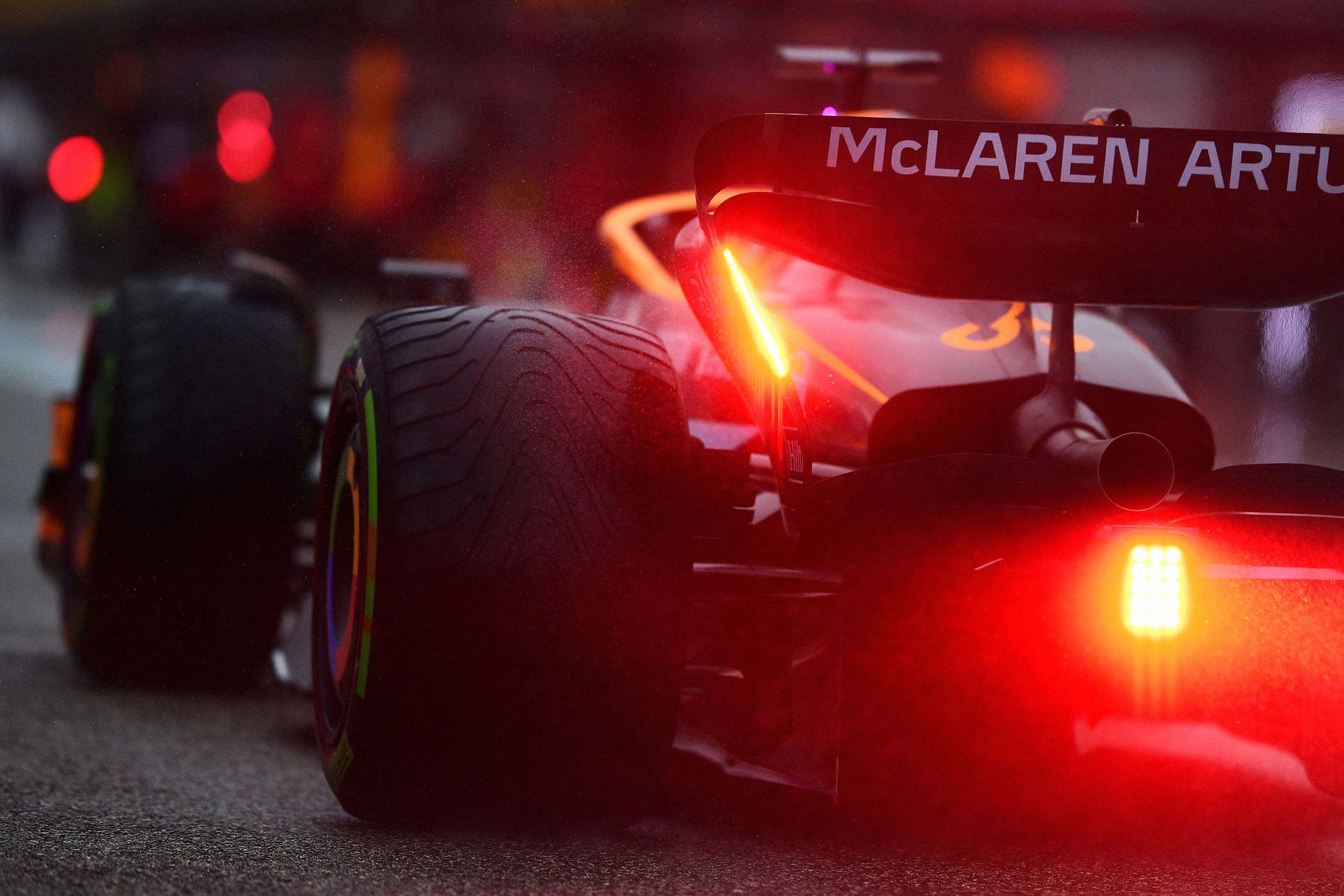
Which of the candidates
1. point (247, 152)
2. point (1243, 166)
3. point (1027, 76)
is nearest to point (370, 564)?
point (1243, 166)

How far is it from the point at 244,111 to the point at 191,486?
103ft

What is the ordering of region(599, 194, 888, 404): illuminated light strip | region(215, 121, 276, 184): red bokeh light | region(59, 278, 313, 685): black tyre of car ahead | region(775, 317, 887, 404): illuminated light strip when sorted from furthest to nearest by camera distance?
region(215, 121, 276, 184): red bokeh light → region(59, 278, 313, 685): black tyre of car ahead → region(599, 194, 888, 404): illuminated light strip → region(775, 317, 887, 404): illuminated light strip

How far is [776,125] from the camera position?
219 centimetres

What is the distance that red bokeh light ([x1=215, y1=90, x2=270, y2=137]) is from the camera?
32.8 m

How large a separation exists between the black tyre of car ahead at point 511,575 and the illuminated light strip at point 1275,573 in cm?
70

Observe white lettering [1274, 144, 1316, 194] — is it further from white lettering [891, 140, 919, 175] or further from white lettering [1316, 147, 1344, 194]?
white lettering [891, 140, 919, 175]

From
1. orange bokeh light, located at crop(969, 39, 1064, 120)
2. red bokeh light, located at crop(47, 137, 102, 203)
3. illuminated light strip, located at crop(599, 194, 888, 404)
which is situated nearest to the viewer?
orange bokeh light, located at crop(969, 39, 1064, 120)

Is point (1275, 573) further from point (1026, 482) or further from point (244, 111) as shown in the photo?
point (244, 111)

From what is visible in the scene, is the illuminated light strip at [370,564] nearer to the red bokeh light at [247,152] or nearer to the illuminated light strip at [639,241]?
the illuminated light strip at [639,241]

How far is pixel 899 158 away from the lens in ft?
7.20

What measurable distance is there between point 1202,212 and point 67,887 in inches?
65.7

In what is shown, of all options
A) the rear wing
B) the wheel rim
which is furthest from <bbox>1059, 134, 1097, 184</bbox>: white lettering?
the wheel rim

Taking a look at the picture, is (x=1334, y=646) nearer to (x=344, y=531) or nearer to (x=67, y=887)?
(x=344, y=531)

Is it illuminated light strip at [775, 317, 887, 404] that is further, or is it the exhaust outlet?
illuminated light strip at [775, 317, 887, 404]
